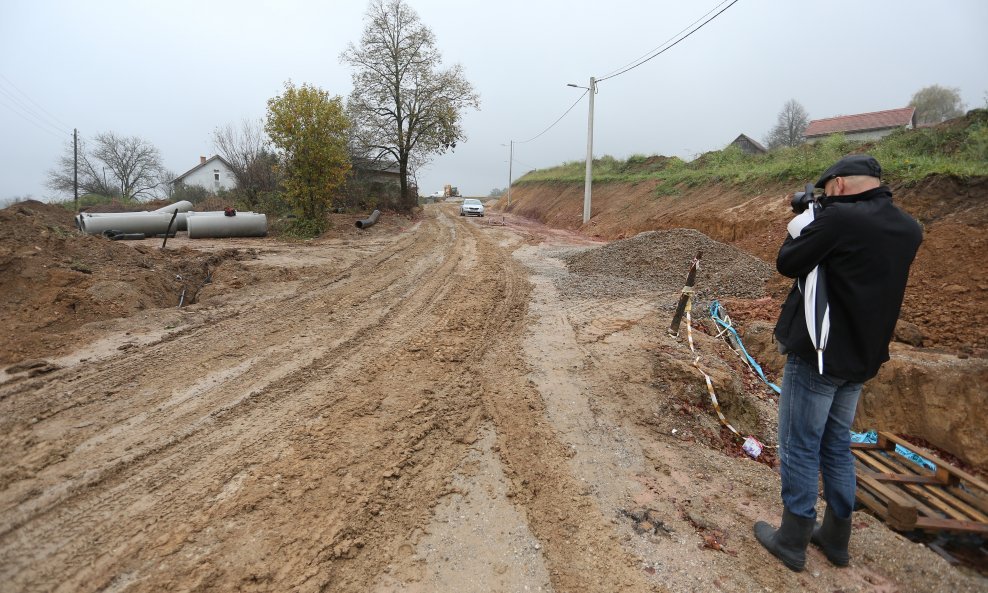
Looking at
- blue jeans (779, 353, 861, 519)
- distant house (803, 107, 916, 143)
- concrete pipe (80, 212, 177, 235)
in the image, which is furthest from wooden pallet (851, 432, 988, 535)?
distant house (803, 107, 916, 143)

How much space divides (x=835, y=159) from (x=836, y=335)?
47.4ft

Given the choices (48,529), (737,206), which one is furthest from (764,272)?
(48,529)

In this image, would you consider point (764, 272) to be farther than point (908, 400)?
Yes

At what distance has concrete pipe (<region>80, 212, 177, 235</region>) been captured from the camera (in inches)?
553

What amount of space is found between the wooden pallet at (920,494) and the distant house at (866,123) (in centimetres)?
3208

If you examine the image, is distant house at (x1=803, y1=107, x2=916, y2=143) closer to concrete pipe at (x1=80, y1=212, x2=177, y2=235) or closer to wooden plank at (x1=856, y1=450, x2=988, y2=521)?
wooden plank at (x1=856, y1=450, x2=988, y2=521)

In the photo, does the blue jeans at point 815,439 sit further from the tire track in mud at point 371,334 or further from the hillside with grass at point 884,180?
the hillside with grass at point 884,180

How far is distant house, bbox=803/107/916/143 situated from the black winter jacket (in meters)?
33.3

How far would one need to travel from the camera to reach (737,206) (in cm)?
1427

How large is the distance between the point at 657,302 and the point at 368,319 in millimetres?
4829

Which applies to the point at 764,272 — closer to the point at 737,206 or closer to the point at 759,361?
the point at 759,361

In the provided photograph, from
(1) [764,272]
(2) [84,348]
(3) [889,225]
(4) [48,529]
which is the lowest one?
(4) [48,529]

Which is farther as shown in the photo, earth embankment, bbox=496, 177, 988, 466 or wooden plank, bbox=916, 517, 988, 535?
earth embankment, bbox=496, 177, 988, 466

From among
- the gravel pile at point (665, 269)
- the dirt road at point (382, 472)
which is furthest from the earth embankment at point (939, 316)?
the dirt road at point (382, 472)
